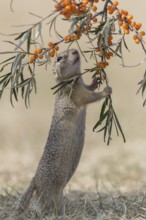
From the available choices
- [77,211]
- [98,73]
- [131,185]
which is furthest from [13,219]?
[131,185]

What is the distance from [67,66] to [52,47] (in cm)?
132

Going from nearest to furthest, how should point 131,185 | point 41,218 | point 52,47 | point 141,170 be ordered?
1. point 52,47
2. point 41,218
3. point 131,185
4. point 141,170

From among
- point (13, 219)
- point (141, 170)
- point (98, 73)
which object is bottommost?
point (13, 219)

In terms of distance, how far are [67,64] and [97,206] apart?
1.88 m

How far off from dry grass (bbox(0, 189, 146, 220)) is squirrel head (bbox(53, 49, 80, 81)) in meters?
1.62

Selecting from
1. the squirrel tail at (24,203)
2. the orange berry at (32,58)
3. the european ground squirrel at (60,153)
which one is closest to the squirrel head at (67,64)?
the european ground squirrel at (60,153)

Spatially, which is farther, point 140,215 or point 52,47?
point 140,215

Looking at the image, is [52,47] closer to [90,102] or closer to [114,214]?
[90,102]

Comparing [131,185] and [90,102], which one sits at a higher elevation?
[90,102]

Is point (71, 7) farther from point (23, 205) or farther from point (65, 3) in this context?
point (23, 205)

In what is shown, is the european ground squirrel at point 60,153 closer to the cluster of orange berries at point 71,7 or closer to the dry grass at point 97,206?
the dry grass at point 97,206

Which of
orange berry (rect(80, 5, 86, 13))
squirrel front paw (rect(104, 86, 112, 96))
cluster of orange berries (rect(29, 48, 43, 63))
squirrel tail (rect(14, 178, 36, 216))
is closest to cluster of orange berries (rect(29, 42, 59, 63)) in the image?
cluster of orange berries (rect(29, 48, 43, 63))

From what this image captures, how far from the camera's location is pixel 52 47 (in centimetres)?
771

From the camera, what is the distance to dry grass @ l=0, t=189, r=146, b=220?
834 centimetres
